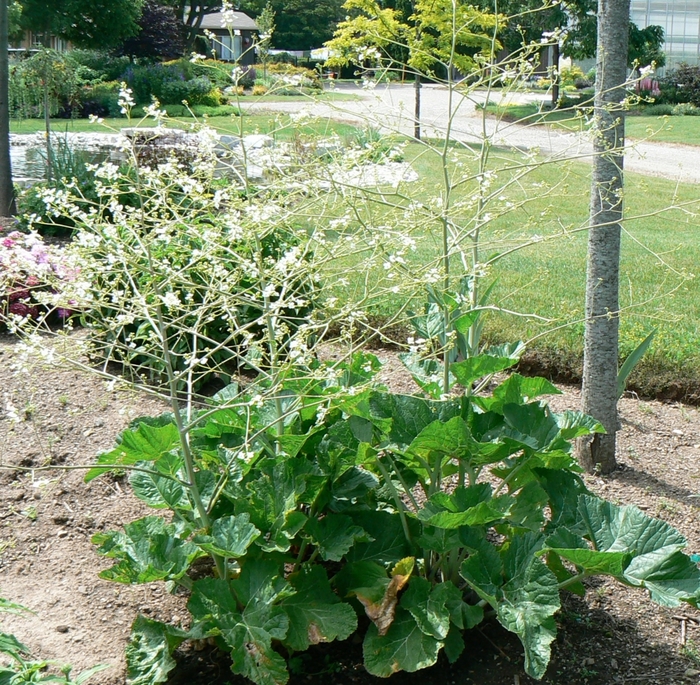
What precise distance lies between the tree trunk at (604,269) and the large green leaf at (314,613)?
1.56 meters

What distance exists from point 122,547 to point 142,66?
33.1 m

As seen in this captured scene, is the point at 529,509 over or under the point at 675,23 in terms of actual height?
under

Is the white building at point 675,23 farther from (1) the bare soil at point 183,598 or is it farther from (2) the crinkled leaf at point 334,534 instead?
(2) the crinkled leaf at point 334,534

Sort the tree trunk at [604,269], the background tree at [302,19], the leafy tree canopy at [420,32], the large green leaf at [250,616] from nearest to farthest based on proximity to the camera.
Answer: the large green leaf at [250,616], the leafy tree canopy at [420,32], the tree trunk at [604,269], the background tree at [302,19]

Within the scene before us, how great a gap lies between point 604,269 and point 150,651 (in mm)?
2273

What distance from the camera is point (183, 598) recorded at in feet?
9.68

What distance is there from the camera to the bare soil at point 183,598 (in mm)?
2598

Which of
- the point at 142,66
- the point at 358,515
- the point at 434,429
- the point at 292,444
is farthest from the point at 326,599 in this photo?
the point at 142,66

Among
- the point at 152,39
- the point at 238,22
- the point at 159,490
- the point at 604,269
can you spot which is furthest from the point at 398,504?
the point at 238,22

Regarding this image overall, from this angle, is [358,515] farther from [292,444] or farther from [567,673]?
[567,673]

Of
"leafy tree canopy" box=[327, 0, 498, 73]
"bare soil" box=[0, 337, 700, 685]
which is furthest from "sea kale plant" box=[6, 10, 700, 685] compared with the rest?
"leafy tree canopy" box=[327, 0, 498, 73]

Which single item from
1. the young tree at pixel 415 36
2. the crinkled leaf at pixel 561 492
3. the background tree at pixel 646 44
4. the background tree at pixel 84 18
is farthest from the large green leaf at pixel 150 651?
the background tree at pixel 84 18

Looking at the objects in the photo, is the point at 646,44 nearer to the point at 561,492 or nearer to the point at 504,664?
the point at 561,492

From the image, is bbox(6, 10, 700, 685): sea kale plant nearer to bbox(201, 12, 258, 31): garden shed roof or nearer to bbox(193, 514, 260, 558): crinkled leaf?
bbox(193, 514, 260, 558): crinkled leaf
